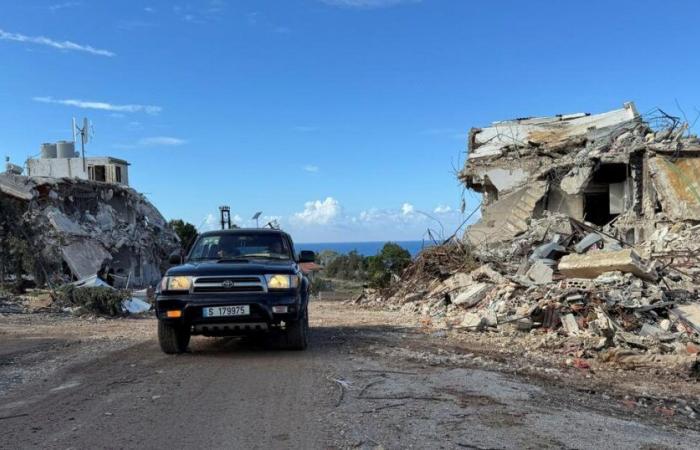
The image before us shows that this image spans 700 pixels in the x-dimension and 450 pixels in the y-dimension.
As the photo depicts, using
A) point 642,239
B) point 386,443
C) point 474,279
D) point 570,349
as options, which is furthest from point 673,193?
point 386,443

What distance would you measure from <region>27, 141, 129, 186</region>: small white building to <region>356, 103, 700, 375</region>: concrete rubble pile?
76.8 ft

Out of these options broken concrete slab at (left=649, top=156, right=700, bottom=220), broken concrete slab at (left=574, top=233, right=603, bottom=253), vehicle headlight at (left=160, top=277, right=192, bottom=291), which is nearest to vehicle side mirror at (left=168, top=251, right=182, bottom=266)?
vehicle headlight at (left=160, top=277, right=192, bottom=291)

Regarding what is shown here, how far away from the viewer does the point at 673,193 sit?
1742 cm

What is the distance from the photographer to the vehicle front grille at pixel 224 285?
777cm

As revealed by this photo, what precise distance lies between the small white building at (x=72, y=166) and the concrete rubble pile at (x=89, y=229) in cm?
442

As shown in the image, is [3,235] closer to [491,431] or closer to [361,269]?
[491,431]

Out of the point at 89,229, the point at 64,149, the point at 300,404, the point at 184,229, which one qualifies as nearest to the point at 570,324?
the point at 300,404

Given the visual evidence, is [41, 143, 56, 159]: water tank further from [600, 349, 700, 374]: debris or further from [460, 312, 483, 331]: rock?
[600, 349, 700, 374]: debris

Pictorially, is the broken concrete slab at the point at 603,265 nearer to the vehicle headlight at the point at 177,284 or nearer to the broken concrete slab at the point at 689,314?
the broken concrete slab at the point at 689,314

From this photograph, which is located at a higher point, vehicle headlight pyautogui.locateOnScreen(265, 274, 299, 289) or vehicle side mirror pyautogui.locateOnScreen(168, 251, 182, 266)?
vehicle side mirror pyautogui.locateOnScreen(168, 251, 182, 266)

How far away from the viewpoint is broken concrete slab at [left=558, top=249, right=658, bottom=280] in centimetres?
1241

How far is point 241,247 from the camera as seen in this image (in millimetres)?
9188

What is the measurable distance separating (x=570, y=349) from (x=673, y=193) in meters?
10.2

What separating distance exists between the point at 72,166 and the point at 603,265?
33.1 m
